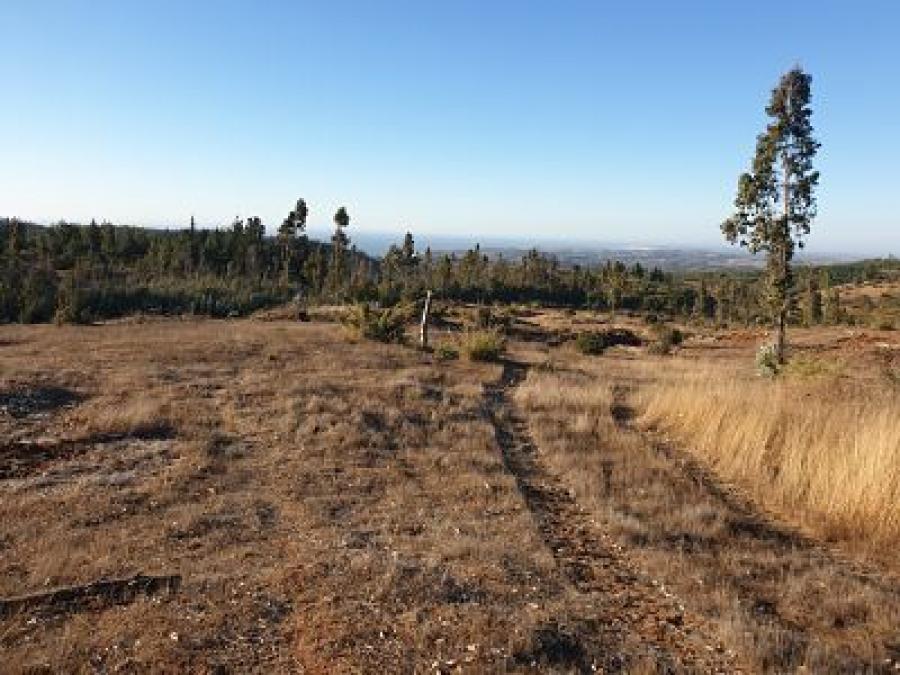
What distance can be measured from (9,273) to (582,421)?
4079cm

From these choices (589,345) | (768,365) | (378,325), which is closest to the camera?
(768,365)

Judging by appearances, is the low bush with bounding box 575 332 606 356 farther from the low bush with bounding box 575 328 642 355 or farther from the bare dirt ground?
the bare dirt ground

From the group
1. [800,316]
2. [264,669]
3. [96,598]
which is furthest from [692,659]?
[800,316]

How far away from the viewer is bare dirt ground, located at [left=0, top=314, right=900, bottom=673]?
5199mm

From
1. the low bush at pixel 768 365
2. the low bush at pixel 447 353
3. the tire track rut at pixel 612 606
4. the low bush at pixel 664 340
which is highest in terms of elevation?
the low bush at pixel 768 365

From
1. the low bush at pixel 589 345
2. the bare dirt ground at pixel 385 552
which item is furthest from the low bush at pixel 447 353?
the low bush at pixel 589 345

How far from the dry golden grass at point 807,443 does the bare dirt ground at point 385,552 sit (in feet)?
1.62

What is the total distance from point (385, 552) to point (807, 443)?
555 cm

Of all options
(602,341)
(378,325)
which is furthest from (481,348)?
(602,341)

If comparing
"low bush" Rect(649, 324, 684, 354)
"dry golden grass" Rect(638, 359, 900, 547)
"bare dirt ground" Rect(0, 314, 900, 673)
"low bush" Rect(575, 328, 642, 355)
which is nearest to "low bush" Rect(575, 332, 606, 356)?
"low bush" Rect(575, 328, 642, 355)

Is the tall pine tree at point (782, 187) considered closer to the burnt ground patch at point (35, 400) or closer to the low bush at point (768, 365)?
the low bush at point (768, 365)

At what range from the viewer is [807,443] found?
9.66m

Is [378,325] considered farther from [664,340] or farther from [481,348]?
[664,340]

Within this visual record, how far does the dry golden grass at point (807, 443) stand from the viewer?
7891 millimetres
